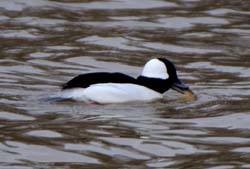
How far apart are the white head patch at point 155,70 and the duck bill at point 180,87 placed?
0.15 m

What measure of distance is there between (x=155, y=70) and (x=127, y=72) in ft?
6.50

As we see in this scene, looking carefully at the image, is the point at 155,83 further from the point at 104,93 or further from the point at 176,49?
the point at 176,49

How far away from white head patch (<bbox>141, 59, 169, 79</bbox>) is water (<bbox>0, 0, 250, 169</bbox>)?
34 centimetres

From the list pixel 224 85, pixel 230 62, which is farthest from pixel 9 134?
pixel 230 62

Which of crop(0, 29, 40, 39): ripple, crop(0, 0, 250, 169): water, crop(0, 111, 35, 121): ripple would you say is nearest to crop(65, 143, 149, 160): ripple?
crop(0, 0, 250, 169): water

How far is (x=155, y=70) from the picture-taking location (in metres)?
14.0

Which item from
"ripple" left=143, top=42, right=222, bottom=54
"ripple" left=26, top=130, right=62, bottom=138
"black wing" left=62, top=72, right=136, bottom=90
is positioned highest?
"black wing" left=62, top=72, right=136, bottom=90

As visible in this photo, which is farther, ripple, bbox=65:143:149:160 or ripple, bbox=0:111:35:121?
ripple, bbox=0:111:35:121

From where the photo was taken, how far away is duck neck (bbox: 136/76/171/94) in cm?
1391

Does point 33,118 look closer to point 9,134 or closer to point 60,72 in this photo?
point 9,134

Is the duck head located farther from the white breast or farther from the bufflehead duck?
the white breast

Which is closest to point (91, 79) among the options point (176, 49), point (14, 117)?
point (14, 117)

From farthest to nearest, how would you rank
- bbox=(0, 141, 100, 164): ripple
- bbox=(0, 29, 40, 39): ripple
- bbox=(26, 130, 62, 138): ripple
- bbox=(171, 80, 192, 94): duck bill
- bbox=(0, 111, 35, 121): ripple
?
bbox=(0, 29, 40, 39): ripple → bbox=(171, 80, 192, 94): duck bill → bbox=(0, 111, 35, 121): ripple → bbox=(26, 130, 62, 138): ripple → bbox=(0, 141, 100, 164): ripple

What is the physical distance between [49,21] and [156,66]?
4859 mm
